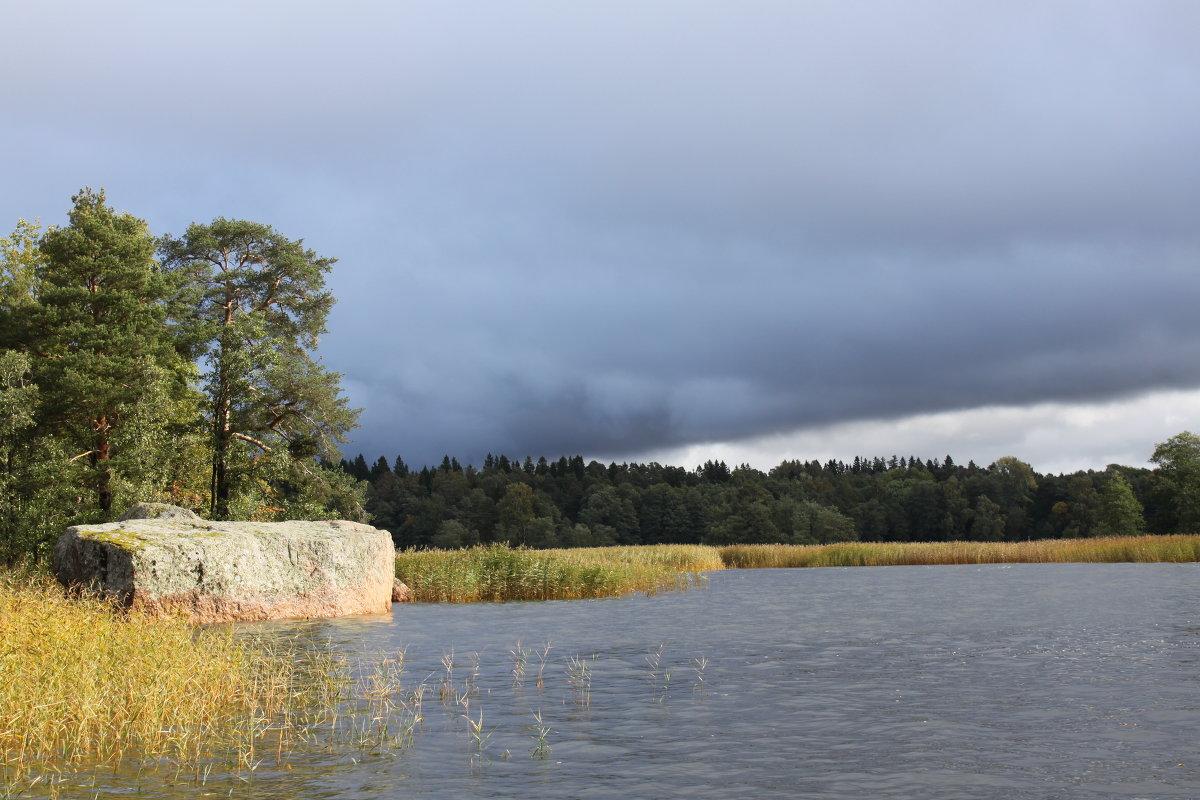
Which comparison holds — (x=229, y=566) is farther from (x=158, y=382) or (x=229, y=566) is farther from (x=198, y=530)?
(x=158, y=382)

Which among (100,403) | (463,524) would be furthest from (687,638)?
(463,524)

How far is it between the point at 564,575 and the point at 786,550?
29.5 m

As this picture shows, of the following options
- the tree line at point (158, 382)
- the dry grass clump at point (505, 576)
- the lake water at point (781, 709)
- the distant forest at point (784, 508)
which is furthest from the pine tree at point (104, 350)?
the distant forest at point (784, 508)

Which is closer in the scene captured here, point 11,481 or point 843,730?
point 843,730

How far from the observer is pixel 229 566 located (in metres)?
24.3

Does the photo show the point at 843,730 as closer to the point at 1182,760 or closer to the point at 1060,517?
the point at 1182,760

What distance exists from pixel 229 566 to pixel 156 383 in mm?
10419

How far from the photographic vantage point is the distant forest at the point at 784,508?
358 feet

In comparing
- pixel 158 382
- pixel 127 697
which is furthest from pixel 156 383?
pixel 127 697

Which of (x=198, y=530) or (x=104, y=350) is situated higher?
(x=104, y=350)

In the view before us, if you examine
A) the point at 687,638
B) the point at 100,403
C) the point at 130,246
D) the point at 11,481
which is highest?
the point at 130,246

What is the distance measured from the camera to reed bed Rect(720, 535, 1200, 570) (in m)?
55.9

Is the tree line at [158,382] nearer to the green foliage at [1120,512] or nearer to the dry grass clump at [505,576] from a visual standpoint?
the dry grass clump at [505,576]

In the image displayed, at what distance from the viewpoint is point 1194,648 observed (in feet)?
56.1
